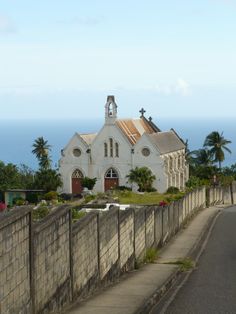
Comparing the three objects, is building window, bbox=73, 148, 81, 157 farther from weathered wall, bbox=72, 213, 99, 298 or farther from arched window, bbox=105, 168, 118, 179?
weathered wall, bbox=72, 213, 99, 298

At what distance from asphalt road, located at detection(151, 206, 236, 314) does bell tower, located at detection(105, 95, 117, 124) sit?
5368cm

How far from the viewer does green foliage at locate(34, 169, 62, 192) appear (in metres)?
75.8

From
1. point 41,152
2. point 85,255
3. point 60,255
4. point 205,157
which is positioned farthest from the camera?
point 41,152

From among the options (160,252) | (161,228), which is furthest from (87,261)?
(161,228)

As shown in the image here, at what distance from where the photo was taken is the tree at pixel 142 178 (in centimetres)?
7925

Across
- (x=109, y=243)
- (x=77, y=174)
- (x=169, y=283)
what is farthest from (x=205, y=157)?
(x=109, y=243)

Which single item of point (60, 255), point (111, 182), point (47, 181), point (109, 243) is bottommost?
point (109, 243)

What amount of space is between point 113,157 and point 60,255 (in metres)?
70.5

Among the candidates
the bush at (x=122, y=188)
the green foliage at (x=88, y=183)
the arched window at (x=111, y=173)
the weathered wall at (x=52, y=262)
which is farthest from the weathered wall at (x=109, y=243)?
the arched window at (x=111, y=173)

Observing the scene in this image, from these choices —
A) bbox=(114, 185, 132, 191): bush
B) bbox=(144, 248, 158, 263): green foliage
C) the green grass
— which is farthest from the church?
the green grass

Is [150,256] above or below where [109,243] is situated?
below

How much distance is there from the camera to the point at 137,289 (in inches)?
674

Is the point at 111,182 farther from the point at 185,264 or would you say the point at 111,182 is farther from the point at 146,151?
the point at 185,264

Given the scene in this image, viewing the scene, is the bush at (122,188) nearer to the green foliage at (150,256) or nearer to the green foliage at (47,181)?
the green foliage at (47,181)
